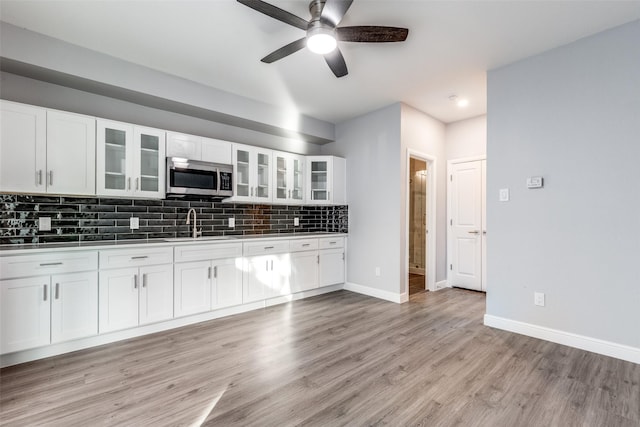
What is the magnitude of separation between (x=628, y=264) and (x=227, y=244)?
3.81 m

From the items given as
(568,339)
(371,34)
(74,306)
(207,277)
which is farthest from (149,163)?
Answer: (568,339)

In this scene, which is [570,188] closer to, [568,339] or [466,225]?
[568,339]

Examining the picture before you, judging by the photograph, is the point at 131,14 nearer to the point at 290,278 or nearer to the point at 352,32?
the point at 352,32

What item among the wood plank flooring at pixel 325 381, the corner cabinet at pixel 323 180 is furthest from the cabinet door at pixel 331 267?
the wood plank flooring at pixel 325 381

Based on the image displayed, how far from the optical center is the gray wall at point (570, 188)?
2525 millimetres

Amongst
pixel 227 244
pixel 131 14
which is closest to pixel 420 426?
pixel 227 244

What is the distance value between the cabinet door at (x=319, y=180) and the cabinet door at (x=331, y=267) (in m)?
0.82

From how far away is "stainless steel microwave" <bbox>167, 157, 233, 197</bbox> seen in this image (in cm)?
338

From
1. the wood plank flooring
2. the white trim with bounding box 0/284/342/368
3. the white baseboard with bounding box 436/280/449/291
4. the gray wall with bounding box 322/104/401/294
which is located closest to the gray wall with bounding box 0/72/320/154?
the gray wall with bounding box 322/104/401/294

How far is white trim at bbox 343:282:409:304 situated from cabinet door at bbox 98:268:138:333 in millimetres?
2986

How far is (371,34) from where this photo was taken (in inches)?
89.5

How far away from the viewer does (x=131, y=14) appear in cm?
240

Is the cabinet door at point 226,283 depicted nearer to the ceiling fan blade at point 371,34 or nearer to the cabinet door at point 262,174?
the cabinet door at point 262,174

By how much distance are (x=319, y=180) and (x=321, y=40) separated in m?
2.70
